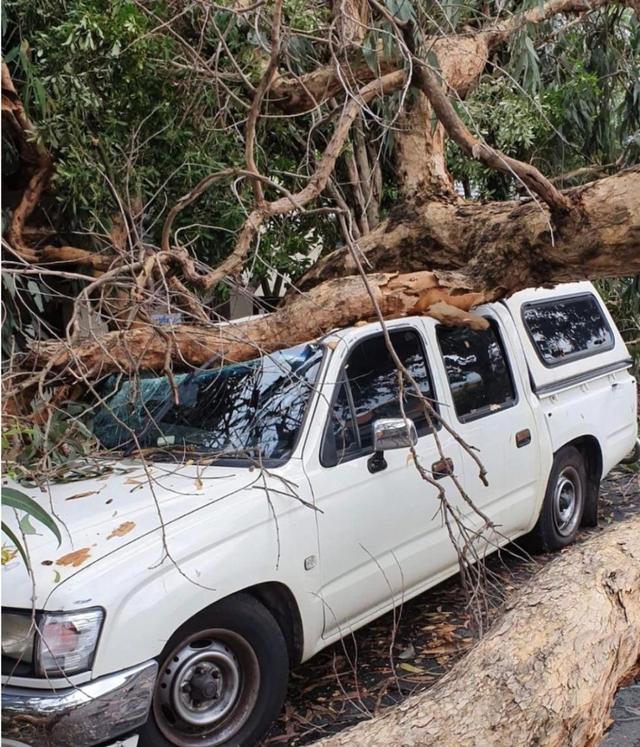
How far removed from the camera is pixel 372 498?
405 centimetres

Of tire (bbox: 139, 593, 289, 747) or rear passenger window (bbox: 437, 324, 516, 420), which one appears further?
rear passenger window (bbox: 437, 324, 516, 420)

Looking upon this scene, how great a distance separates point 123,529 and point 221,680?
0.77 meters

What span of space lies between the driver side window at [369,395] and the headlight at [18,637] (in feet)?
4.94

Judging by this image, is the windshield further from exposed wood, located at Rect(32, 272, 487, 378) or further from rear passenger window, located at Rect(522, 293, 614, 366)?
rear passenger window, located at Rect(522, 293, 614, 366)

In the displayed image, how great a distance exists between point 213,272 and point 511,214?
1907 millimetres

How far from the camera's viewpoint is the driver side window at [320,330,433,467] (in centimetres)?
404

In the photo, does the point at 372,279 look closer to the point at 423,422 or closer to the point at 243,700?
the point at 423,422

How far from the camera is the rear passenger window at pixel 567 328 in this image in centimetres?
583

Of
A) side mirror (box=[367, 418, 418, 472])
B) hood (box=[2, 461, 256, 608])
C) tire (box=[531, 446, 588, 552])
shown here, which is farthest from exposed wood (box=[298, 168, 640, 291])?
hood (box=[2, 461, 256, 608])

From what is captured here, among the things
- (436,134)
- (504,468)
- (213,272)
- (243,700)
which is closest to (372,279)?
(213,272)

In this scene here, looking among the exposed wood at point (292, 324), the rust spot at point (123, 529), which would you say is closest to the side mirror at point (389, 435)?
the exposed wood at point (292, 324)

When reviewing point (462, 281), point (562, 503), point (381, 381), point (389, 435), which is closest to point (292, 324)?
point (381, 381)

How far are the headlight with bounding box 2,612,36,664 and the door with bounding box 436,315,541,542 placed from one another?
2589mm

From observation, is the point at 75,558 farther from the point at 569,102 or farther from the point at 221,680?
the point at 569,102
